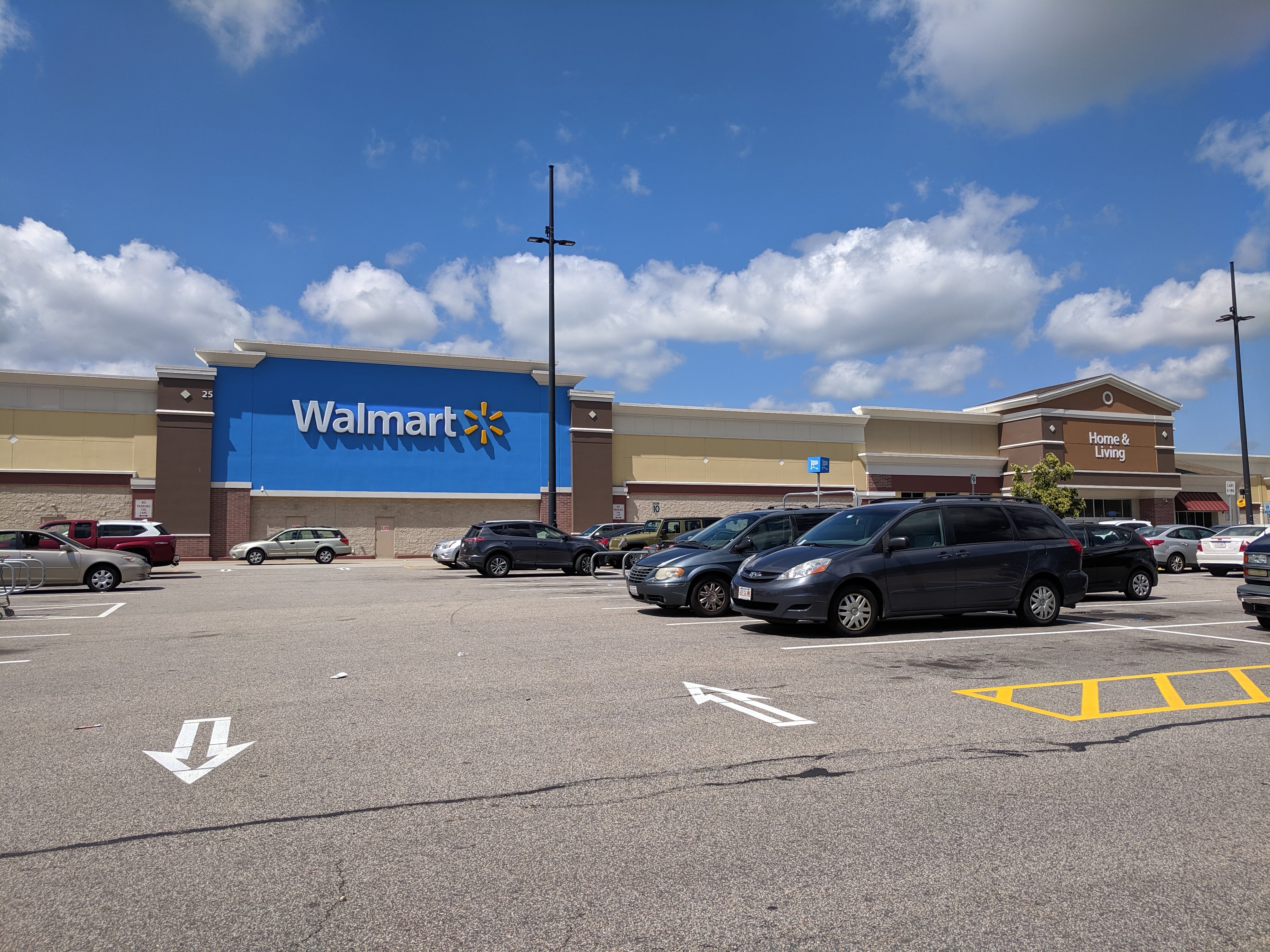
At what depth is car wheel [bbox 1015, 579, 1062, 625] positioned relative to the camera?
39.2ft

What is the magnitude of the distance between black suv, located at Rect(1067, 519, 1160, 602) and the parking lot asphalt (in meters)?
6.47

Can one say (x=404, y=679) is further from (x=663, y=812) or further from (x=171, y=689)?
(x=663, y=812)

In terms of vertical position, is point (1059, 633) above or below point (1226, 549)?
below

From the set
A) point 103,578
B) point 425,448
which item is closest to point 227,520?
point 425,448

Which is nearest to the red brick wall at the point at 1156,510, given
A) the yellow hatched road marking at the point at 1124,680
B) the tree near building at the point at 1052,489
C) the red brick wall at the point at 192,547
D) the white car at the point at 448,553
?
the tree near building at the point at 1052,489

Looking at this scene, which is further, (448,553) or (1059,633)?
(448,553)

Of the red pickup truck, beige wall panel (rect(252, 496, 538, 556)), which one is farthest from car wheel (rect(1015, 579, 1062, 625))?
beige wall panel (rect(252, 496, 538, 556))

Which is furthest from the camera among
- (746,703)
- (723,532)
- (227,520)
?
(227,520)

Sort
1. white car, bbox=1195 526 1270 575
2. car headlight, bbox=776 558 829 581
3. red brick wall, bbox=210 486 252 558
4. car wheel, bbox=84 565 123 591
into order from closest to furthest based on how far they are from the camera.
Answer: car headlight, bbox=776 558 829 581 < car wheel, bbox=84 565 123 591 < white car, bbox=1195 526 1270 575 < red brick wall, bbox=210 486 252 558

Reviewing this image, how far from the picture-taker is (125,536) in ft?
82.3

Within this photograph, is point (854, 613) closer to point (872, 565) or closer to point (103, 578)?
point (872, 565)

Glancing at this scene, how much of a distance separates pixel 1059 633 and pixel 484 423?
3213cm

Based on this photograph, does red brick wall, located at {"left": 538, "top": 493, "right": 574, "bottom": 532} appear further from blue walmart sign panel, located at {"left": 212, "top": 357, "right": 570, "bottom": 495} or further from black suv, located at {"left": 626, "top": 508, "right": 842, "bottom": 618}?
black suv, located at {"left": 626, "top": 508, "right": 842, "bottom": 618}

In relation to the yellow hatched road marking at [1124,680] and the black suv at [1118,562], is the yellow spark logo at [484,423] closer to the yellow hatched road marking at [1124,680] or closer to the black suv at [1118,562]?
the black suv at [1118,562]
